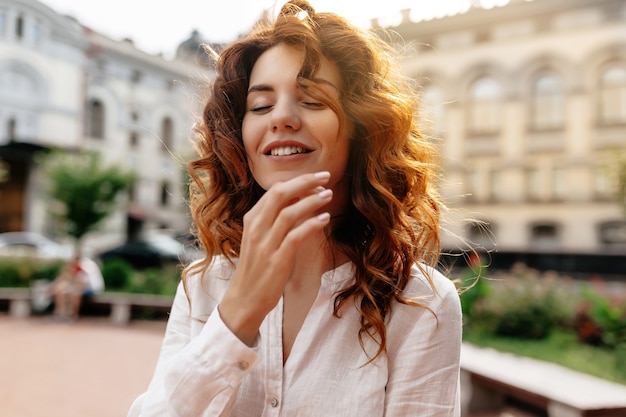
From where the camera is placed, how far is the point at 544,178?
80.1 feet

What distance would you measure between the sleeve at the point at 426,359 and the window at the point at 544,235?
23686 mm

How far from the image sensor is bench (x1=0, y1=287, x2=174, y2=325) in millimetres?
10969

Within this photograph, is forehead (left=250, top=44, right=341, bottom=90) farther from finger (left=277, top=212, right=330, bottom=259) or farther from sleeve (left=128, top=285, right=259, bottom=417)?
sleeve (left=128, top=285, right=259, bottom=417)

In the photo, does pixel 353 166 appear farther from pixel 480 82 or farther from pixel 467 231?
pixel 480 82

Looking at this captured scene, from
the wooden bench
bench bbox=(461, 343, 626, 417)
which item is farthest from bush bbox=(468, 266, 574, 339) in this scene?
the wooden bench

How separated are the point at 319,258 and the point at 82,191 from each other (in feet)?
52.6

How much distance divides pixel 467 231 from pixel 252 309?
2445 centimetres

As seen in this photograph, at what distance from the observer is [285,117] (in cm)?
133

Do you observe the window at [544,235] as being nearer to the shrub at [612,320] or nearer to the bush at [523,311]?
the bush at [523,311]

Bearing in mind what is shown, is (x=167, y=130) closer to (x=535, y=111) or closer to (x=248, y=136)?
(x=535, y=111)

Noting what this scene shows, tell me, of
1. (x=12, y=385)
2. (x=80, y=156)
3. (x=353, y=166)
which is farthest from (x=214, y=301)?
Answer: (x=80, y=156)

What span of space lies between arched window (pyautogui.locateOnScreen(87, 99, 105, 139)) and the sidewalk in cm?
1768

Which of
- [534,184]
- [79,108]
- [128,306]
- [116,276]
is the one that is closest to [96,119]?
[79,108]

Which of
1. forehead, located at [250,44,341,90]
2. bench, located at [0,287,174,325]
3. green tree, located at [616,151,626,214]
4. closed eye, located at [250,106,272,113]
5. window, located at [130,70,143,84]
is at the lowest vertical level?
bench, located at [0,287,174,325]
